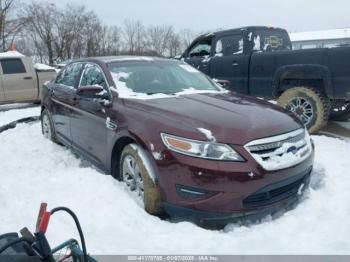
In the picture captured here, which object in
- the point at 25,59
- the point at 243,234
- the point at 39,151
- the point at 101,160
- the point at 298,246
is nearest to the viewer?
the point at 298,246

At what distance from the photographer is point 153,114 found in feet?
11.0

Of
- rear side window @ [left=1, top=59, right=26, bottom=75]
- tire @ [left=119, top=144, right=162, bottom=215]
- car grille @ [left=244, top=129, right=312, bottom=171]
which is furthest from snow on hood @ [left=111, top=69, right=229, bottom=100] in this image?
rear side window @ [left=1, top=59, right=26, bottom=75]

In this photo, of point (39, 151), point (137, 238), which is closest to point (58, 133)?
point (39, 151)

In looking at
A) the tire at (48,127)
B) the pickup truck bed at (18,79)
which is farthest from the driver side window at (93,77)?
the pickup truck bed at (18,79)

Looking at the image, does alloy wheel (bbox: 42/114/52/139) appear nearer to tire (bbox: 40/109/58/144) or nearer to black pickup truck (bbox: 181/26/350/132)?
tire (bbox: 40/109/58/144)

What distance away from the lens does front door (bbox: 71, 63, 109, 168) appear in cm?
400

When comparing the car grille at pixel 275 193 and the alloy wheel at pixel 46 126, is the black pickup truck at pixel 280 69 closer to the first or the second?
the car grille at pixel 275 193

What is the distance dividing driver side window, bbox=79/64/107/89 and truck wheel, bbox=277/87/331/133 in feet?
11.4

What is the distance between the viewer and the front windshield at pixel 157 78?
4.13 metres

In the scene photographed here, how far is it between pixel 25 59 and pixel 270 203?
9.57 meters

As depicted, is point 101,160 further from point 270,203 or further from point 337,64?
point 337,64

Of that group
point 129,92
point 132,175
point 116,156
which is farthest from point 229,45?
point 132,175

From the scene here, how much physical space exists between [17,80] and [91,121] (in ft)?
23.3

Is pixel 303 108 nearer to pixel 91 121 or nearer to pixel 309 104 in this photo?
pixel 309 104
